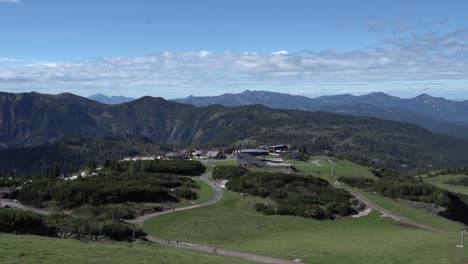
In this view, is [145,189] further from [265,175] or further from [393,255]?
[393,255]

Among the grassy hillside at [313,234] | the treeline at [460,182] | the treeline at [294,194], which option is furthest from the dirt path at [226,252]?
the treeline at [460,182]

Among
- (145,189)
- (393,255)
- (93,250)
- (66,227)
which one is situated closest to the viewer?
(93,250)

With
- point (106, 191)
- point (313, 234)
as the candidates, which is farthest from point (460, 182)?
point (106, 191)

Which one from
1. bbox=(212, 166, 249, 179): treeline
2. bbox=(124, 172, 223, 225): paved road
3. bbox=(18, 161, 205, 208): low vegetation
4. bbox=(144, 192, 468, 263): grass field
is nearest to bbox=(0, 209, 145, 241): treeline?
bbox=(144, 192, 468, 263): grass field

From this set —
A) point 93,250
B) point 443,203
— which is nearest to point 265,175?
point 443,203

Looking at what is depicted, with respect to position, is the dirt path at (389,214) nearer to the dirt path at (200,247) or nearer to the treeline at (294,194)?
the treeline at (294,194)
